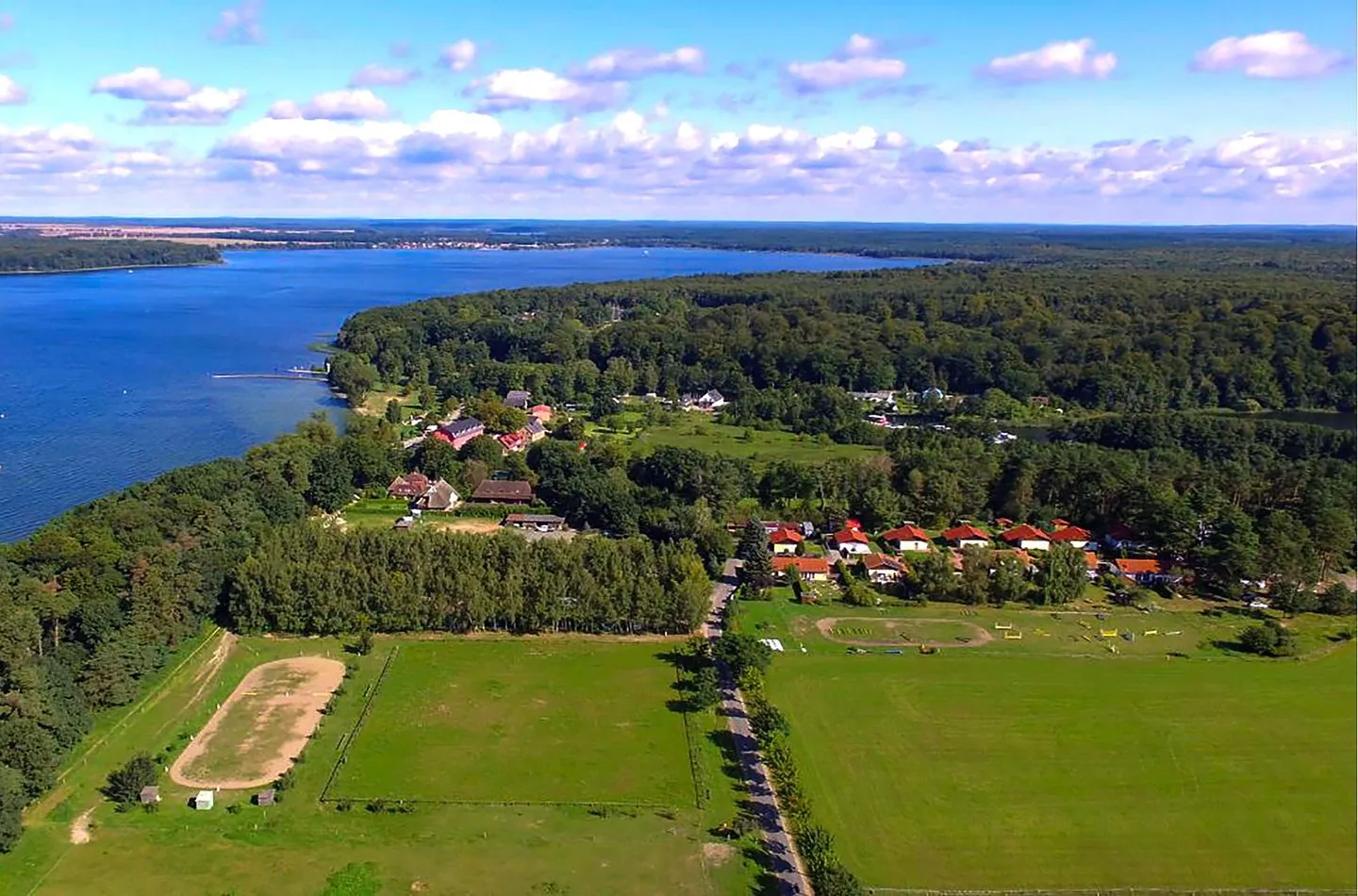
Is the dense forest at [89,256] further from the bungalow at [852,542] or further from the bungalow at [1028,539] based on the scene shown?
the bungalow at [1028,539]

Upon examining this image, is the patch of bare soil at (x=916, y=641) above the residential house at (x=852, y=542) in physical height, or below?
below

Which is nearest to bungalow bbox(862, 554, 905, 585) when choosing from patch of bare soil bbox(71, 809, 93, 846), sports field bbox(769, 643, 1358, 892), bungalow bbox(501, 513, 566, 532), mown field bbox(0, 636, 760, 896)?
sports field bbox(769, 643, 1358, 892)

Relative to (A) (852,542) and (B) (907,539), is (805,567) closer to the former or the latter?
(A) (852,542)

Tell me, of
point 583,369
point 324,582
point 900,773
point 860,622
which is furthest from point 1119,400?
point 324,582

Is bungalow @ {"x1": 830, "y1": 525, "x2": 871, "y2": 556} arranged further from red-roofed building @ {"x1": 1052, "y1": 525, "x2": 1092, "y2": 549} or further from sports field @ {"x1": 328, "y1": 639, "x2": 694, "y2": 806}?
sports field @ {"x1": 328, "y1": 639, "x2": 694, "y2": 806}

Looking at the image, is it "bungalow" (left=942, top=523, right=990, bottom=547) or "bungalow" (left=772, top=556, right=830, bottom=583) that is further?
"bungalow" (left=942, top=523, right=990, bottom=547)

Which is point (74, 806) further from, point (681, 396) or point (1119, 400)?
point (1119, 400)

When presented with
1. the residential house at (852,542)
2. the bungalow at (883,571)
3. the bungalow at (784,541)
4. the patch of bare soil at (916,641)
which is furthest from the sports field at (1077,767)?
the residential house at (852,542)
